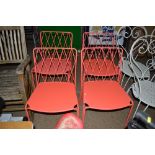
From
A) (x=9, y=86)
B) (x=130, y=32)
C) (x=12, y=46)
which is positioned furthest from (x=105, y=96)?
(x=130, y=32)

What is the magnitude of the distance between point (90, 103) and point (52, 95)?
0.41m

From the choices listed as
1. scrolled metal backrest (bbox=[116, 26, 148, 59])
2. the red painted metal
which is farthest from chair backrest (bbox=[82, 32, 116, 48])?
the red painted metal

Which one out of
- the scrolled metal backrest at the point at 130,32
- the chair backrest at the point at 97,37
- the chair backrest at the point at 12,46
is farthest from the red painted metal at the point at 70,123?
the chair backrest at the point at 97,37

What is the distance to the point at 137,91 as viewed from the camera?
198cm

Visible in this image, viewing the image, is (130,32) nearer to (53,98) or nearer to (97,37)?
(97,37)

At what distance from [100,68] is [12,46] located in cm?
121

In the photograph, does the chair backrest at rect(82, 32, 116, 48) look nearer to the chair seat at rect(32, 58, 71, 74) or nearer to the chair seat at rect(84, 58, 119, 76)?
the chair seat at rect(84, 58, 119, 76)

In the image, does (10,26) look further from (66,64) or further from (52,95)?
(52,95)

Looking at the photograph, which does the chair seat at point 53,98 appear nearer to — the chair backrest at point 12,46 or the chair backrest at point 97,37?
the chair backrest at point 12,46

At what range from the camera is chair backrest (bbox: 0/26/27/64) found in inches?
88.1

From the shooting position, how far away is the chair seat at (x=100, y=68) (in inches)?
90.8

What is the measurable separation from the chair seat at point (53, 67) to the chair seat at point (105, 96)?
0.46m

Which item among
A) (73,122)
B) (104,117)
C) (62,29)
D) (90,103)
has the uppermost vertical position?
(62,29)

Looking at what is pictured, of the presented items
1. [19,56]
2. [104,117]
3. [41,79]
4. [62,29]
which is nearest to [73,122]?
[104,117]
